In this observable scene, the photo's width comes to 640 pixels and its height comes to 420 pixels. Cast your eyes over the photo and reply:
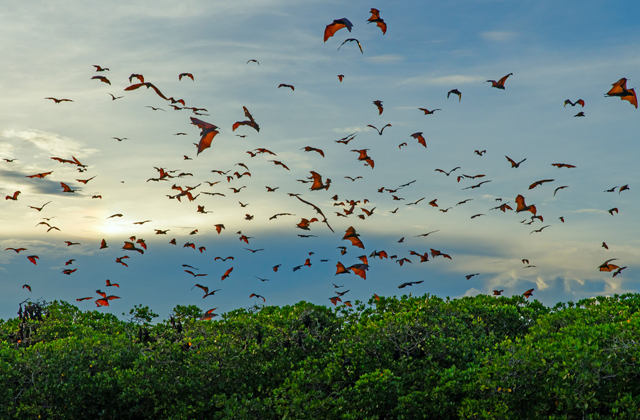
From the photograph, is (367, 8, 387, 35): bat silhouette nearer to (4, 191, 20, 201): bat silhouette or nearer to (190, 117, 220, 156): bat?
(190, 117, 220, 156): bat

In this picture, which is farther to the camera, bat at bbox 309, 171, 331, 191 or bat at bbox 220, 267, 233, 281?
bat at bbox 220, 267, 233, 281

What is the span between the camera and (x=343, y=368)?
531 inches

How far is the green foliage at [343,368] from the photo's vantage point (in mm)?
11031

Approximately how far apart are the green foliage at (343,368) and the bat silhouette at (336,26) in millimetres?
8759

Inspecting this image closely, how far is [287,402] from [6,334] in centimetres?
1335

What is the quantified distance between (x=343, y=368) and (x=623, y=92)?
11053 mm

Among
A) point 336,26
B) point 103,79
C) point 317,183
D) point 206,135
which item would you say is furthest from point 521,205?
point 103,79

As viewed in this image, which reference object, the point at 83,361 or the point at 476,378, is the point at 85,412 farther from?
the point at 476,378

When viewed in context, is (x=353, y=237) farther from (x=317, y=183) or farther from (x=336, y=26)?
(x=336, y=26)

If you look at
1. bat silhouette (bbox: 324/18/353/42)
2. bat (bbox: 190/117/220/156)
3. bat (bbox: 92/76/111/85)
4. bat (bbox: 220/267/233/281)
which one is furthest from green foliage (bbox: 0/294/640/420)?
bat (bbox: 92/76/111/85)

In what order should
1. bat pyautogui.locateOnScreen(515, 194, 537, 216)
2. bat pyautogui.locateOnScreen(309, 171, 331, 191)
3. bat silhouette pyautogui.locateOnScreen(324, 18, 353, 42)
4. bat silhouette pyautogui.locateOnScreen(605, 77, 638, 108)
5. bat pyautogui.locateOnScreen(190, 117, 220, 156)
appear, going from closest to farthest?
bat pyautogui.locateOnScreen(190, 117, 220, 156)
bat silhouette pyautogui.locateOnScreen(324, 18, 353, 42)
bat silhouette pyautogui.locateOnScreen(605, 77, 638, 108)
bat pyautogui.locateOnScreen(309, 171, 331, 191)
bat pyautogui.locateOnScreen(515, 194, 537, 216)

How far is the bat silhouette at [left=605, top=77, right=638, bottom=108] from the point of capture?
11.7 metres

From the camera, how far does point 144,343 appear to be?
51.2 ft

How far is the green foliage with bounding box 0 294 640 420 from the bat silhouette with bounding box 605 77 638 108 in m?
6.23
